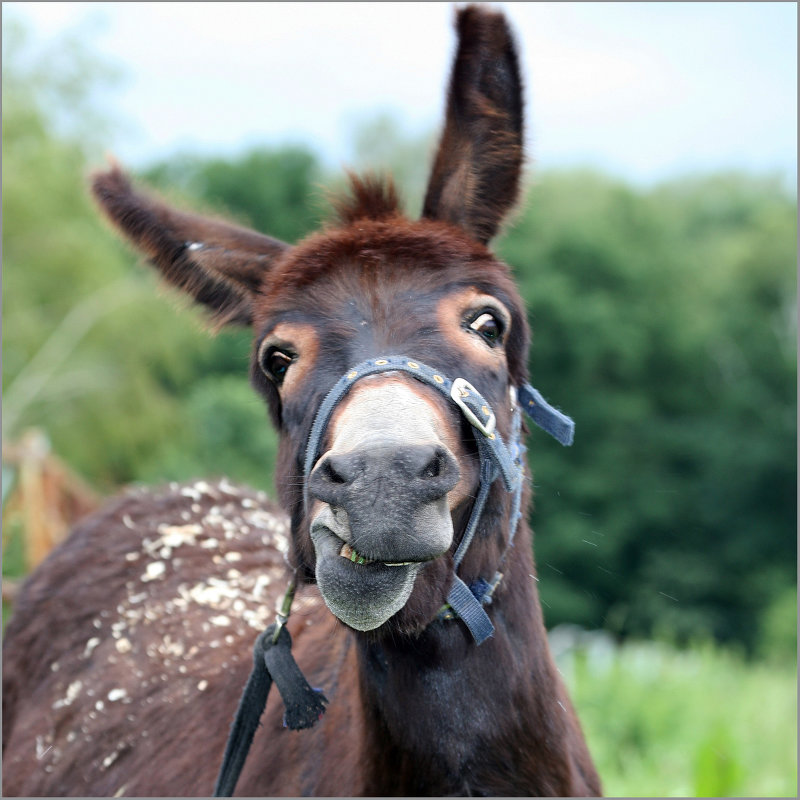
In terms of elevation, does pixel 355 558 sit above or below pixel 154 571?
above

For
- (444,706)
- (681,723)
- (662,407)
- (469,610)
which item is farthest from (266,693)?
(662,407)

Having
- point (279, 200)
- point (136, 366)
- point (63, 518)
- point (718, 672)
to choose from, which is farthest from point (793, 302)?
point (63, 518)

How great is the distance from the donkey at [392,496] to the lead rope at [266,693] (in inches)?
3.5

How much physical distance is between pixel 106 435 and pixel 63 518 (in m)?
19.3

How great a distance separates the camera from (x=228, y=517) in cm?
548

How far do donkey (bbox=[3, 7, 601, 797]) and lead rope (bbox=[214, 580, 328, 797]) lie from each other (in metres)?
0.09

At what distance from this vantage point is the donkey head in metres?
2.39

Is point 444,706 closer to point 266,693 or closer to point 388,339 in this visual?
point 266,693

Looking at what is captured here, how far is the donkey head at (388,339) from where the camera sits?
239 centimetres

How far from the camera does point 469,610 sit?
2834 millimetres

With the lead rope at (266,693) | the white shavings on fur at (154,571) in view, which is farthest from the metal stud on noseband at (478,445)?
the white shavings on fur at (154,571)

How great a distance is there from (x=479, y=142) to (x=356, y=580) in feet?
5.78

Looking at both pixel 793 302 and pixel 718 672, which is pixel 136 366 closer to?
pixel 718 672

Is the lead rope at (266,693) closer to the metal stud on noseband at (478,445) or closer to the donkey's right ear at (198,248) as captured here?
the metal stud on noseband at (478,445)
